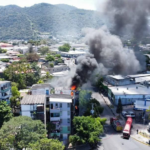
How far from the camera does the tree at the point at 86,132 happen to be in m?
16.1

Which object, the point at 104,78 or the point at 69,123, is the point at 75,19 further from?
the point at 69,123

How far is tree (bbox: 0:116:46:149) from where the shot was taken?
45.1 feet

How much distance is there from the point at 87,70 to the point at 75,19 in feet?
559

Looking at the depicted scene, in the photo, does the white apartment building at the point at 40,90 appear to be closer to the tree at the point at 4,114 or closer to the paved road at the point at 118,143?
the tree at the point at 4,114

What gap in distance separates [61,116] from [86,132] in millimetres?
3058

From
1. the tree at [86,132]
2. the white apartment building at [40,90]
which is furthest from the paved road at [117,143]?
the white apartment building at [40,90]

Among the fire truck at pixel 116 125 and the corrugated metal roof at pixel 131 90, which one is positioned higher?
the corrugated metal roof at pixel 131 90

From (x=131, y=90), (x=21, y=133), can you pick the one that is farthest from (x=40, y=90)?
(x=131, y=90)

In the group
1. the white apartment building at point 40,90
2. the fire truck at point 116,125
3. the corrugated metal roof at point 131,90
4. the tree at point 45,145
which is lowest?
the fire truck at point 116,125

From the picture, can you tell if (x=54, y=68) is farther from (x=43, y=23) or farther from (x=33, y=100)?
(x=43, y=23)

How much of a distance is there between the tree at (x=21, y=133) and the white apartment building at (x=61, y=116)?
2.52 meters

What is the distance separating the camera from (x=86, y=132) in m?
16.2

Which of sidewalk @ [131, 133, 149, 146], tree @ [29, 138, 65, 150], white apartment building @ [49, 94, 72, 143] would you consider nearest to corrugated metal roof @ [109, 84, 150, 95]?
sidewalk @ [131, 133, 149, 146]

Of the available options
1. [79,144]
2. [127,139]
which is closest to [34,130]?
[79,144]
